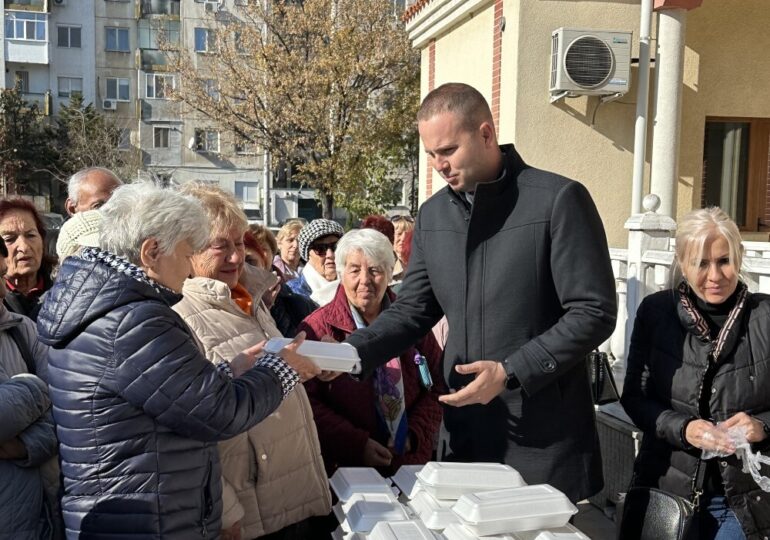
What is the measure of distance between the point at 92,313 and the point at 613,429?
11.3 ft

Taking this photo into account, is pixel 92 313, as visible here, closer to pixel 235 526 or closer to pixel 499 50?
pixel 235 526

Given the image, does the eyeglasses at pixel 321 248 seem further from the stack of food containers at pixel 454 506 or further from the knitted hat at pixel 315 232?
the stack of food containers at pixel 454 506

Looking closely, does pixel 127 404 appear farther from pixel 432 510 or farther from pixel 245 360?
pixel 432 510

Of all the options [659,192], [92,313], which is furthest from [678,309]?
[659,192]

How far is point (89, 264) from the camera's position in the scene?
2.25 metres

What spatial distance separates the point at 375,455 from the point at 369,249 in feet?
3.49

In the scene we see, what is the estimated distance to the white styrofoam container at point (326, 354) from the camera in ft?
8.34

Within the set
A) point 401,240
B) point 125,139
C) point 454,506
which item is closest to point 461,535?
point 454,506

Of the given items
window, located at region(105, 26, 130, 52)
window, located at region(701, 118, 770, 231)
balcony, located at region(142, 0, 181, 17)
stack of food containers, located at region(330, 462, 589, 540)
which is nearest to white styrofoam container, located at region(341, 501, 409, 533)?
stack of food containers, located at region(330, 462, 589, 540)

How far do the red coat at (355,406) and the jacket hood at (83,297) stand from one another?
1.45 m

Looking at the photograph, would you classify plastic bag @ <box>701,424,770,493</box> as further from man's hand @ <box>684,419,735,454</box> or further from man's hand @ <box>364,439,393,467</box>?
man's hand @ <box>364,439,393,467</box>

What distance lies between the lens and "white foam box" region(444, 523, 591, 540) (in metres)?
2.02

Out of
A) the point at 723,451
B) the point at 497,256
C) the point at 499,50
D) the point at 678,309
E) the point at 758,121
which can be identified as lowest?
the point at 723,451

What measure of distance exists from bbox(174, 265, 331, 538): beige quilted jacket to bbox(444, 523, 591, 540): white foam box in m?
1.04
